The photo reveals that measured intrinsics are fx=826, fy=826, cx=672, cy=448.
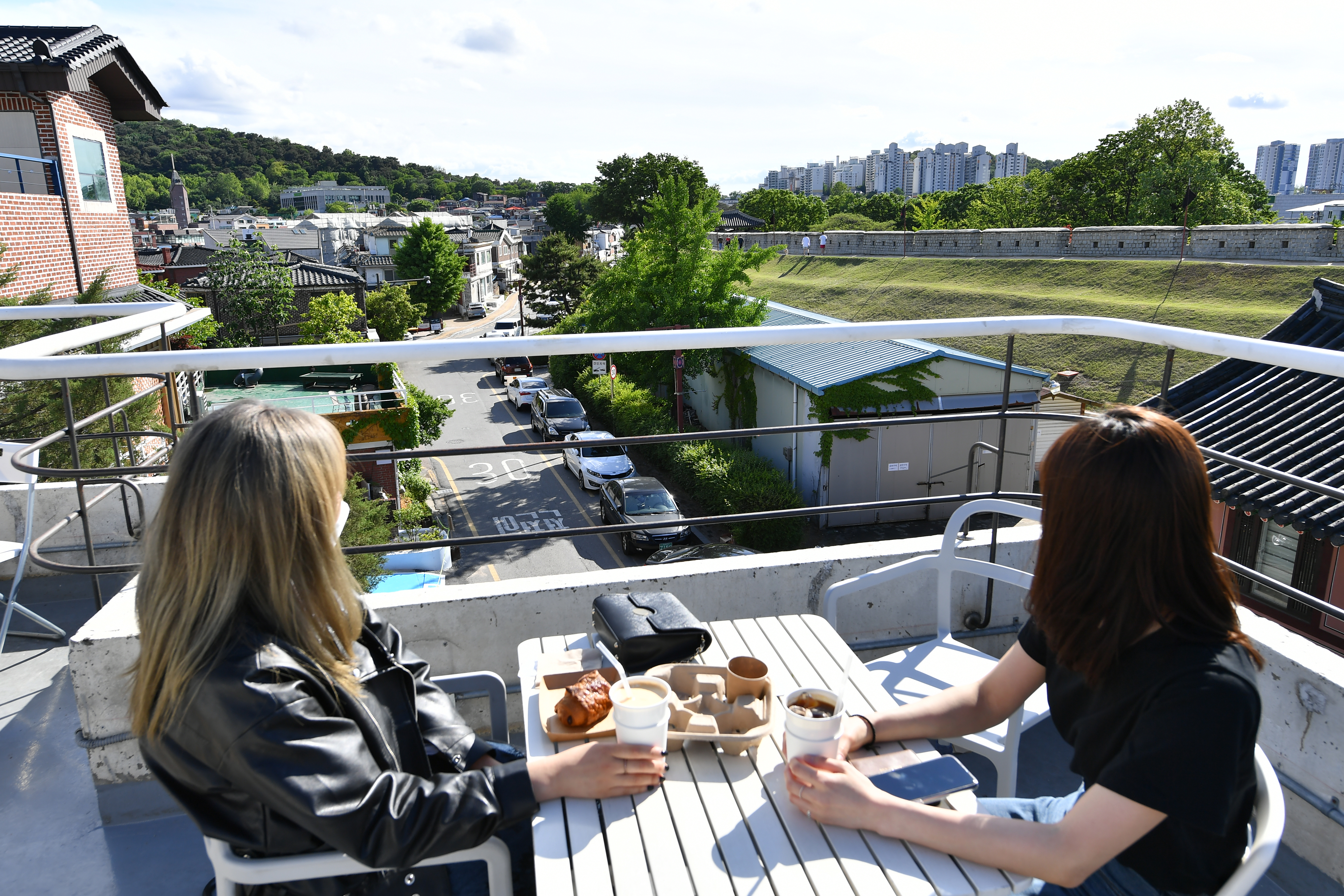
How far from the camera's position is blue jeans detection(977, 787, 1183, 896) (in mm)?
1313

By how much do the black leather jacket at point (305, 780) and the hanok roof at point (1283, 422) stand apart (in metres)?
9.03

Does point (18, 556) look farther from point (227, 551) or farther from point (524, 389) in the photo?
point (524, 389)

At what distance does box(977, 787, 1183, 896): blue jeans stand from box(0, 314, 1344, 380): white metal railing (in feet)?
3.61

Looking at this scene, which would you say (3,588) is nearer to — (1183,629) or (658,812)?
(658,812)

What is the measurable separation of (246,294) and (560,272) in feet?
55.8

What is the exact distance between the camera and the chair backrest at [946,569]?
90.9 inches

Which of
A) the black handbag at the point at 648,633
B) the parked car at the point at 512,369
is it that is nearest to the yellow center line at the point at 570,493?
the parked car at the point at 512,369

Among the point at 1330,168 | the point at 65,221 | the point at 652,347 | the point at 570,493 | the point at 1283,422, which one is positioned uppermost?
the point at 1330,168

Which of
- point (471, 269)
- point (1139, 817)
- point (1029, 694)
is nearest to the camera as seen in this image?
point (1139, 817)

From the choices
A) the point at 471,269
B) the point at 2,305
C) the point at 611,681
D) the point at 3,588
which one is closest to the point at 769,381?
the point at 2,305

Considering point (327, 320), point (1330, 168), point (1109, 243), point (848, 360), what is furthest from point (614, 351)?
point (1330, 168)

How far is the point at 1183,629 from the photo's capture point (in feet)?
3.88

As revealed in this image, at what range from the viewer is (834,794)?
1261 millimetres

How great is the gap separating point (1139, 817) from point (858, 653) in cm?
165
